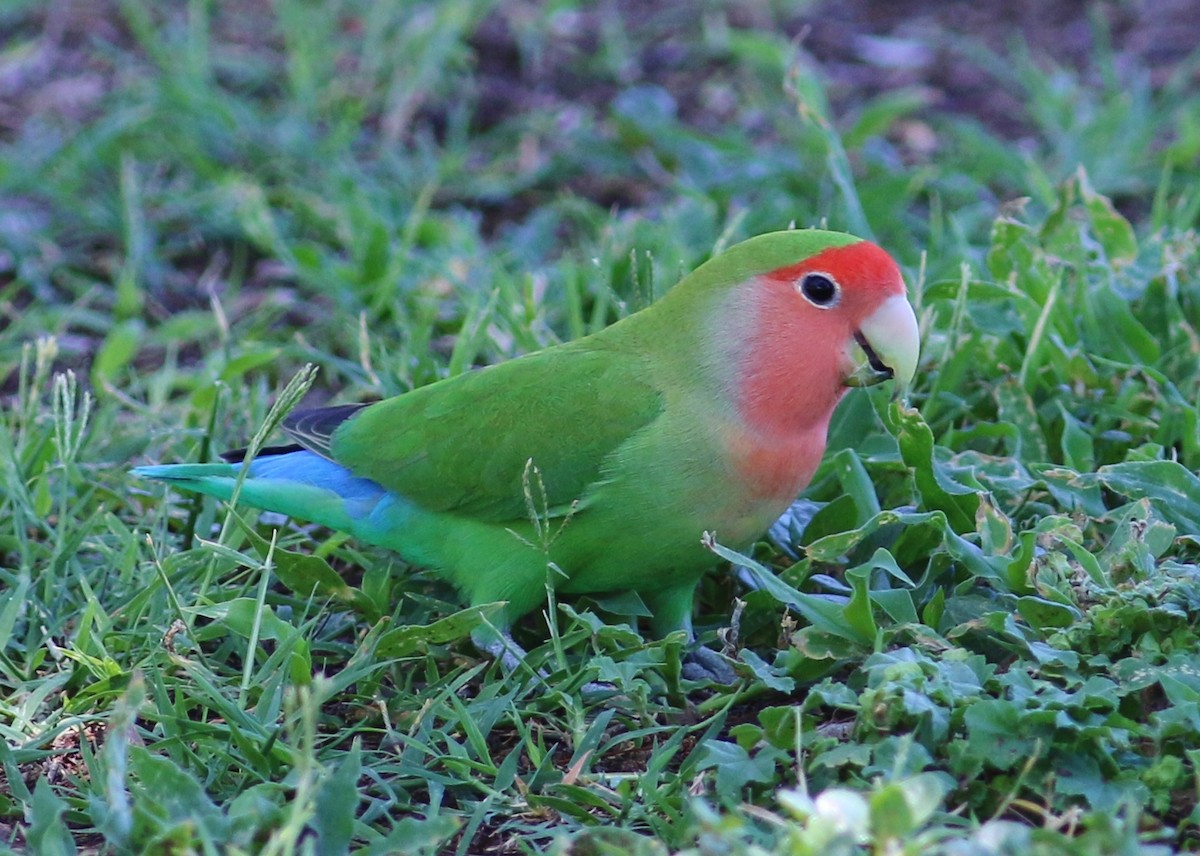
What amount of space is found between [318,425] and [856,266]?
1301mm

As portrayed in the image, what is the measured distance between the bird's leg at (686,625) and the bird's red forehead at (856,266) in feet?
2.36

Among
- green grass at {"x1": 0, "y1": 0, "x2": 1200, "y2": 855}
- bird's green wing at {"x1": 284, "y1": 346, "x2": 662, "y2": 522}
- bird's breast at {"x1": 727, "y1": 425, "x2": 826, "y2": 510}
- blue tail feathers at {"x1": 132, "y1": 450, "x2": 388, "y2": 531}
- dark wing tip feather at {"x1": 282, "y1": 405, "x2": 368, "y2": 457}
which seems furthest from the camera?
dark wing tip feather at {"x1": 282, "y1": 405, "x2": 368, "y2": 457}

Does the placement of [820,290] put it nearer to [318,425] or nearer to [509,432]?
[509,432]

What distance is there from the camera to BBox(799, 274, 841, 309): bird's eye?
296cm

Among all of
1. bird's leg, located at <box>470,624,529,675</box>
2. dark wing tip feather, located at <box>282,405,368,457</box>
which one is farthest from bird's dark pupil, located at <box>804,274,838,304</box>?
dark wing tip feather, located at <box>282,405,368,457</box>

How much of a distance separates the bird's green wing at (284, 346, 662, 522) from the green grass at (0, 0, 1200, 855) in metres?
0.26

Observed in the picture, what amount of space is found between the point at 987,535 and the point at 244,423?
6.65 ft

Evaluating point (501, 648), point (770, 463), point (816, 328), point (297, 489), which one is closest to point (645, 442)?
point (770, 463)

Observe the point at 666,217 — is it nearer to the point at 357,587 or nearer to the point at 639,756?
the point at 357,587

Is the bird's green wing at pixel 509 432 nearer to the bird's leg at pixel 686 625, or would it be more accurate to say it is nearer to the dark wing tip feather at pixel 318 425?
the dark wing tip feather at pixel 318 425

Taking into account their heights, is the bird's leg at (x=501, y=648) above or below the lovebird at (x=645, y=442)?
below

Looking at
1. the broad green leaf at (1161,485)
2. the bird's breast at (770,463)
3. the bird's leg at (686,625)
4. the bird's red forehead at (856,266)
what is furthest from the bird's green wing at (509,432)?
the broad green leaf at (1161,485)

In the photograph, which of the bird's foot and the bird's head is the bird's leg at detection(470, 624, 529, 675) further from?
the bird's head

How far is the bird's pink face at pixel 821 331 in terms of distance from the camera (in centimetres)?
295
